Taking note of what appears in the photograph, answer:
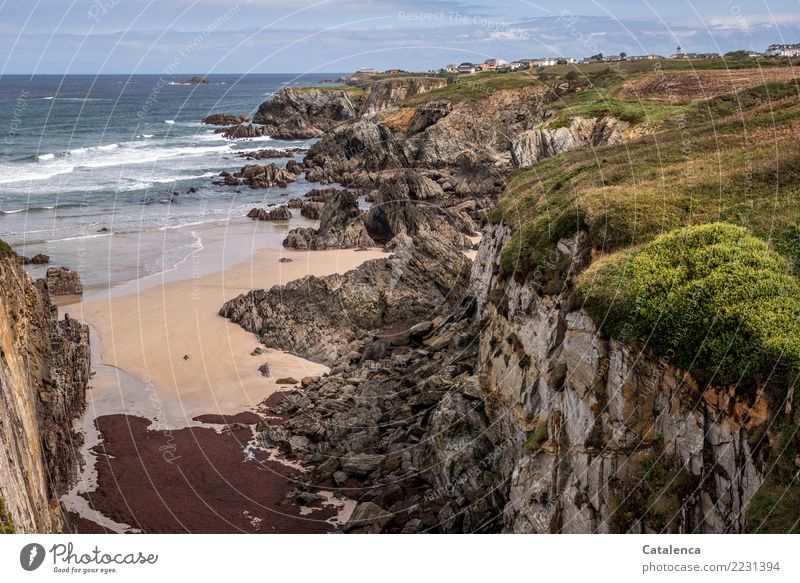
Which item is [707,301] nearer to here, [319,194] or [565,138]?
[565,138]

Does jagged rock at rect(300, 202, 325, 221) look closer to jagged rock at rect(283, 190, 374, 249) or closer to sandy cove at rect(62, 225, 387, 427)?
jagged rock at rect(283, 190, 374, 249)

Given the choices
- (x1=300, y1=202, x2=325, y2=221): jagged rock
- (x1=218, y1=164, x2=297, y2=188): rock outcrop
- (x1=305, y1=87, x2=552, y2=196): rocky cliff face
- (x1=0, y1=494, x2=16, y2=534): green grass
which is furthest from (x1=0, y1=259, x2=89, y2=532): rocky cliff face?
(x1=218, y1=164, x2=297, y2=188): rock outcrop

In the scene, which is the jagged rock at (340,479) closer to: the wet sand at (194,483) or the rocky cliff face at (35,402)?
the wet sand at (194,483)

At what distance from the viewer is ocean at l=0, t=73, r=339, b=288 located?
5891 cm

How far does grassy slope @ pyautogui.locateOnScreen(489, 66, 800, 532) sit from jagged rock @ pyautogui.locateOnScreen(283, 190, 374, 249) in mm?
22693

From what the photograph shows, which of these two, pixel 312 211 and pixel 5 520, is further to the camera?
pixel 312 211

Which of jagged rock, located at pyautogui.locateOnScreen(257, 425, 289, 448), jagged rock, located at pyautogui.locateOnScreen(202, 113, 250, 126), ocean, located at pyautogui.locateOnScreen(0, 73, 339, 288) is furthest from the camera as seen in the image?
jagged rock, located at pyautogui.locateOnScreen(202, 113, 250, 126)

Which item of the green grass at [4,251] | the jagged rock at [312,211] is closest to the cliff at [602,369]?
the green grass at [4,251]

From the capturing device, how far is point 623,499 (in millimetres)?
16797

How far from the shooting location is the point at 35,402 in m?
24.1

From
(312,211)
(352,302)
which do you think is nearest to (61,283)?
(352,302)

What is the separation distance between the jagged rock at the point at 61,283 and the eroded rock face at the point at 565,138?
30.4 meters

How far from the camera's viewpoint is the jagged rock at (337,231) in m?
59.6
